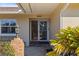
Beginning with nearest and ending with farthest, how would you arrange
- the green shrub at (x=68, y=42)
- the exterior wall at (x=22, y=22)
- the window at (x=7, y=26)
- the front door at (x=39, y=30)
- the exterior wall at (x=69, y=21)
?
1. the green shrub at (x=68, y=42)
2. the exterior wall at (x=69, y=21)
3. the exterior wall at (x=22, y=22)
4. the window at (x=7, y=26)
5. the front door at (x=39, y=30)

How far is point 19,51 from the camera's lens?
9.69 metres

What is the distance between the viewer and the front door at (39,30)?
20.8 metres

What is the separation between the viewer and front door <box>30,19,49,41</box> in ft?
68.4

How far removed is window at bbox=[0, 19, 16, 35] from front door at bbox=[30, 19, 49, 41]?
6.64 feet

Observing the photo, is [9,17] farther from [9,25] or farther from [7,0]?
[7,0]

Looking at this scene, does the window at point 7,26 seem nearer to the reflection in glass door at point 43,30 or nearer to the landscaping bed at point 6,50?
the reflection in glass door at point 43,30

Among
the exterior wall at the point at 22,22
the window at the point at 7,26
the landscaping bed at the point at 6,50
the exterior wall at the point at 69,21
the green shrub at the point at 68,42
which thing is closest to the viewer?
the green shrub at the point at 68,42

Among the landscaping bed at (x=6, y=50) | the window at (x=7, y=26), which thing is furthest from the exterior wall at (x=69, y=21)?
the window at (x=7, y=26)

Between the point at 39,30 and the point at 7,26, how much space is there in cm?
330

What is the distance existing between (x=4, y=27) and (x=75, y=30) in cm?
1539

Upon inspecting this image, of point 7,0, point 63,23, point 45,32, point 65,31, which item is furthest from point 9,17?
point 7,0

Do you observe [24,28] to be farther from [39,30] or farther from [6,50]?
[6,50]

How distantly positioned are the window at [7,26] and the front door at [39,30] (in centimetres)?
202

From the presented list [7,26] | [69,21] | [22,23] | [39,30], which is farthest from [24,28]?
[69,21]
